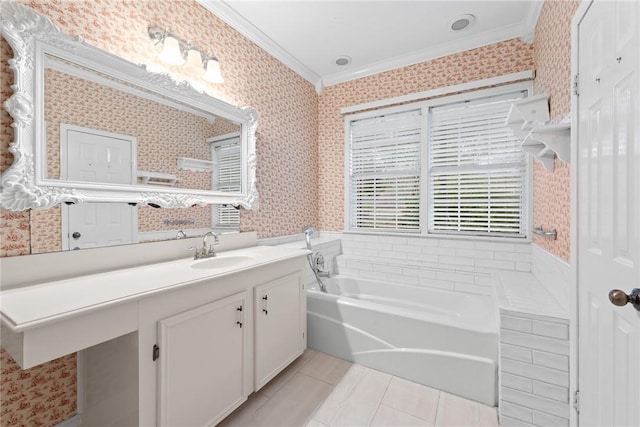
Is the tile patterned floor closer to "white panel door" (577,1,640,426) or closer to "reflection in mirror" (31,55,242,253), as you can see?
"white panel door" (577,1,640,426)

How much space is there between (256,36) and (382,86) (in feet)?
4.59

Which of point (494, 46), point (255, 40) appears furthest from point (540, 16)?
point (255, 40)

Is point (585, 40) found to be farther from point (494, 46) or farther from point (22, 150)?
point (22, 150)

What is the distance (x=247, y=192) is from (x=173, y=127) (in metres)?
0.75

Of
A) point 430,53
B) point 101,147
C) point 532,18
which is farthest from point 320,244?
point 532,18

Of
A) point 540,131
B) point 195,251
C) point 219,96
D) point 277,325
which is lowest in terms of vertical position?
point 277,325

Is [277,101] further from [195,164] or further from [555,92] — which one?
[555,92]

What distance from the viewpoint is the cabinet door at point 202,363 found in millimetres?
1201

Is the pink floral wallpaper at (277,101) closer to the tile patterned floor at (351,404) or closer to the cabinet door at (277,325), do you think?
the cabinet door at (277,325)

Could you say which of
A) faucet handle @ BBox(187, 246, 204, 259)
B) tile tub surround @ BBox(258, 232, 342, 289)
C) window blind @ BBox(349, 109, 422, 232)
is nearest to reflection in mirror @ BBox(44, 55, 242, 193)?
faucet handle @ BBox(187, 246, 204, 259)

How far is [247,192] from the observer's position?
2377 mm

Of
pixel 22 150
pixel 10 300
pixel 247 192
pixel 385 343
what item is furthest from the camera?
pixel 247 192

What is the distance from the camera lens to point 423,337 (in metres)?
1.88

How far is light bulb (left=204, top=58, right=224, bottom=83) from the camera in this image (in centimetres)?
204
